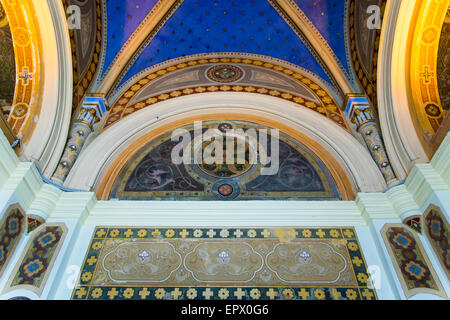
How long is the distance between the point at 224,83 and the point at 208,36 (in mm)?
1121

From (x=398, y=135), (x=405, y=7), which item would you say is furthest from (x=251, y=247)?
(x=405, y=7)

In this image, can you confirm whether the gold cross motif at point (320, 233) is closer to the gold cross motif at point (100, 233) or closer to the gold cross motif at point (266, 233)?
the gold cross motif at point (266, 233)

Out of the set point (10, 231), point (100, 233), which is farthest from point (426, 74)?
point (10, 231)

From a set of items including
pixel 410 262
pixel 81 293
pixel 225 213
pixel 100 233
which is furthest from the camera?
pixel 225 213

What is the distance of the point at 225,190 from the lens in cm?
486

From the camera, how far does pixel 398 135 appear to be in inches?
185

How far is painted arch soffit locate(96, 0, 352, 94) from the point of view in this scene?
641 cm

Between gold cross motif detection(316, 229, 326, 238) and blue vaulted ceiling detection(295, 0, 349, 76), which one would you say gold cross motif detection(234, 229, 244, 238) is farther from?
blue vaulted ceiling detection(295, 0, 349, 76)

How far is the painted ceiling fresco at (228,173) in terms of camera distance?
4797 mm

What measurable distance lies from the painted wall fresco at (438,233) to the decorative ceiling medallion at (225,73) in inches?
156

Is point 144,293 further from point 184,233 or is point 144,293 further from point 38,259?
point 38,259

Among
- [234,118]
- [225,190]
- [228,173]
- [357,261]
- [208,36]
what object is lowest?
[357,261]
